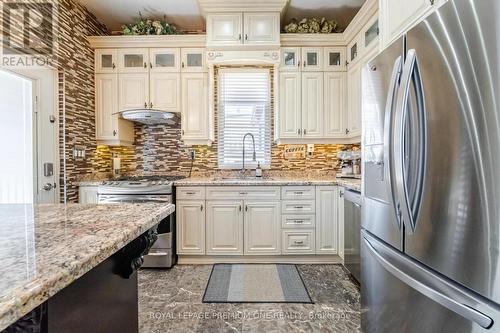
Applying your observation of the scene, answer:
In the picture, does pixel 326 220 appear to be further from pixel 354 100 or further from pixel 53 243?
pixel 53 243

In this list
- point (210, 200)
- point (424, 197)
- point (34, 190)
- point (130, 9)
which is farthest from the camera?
point (130, 9)

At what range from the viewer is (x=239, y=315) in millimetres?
2080

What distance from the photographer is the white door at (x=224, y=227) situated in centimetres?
300

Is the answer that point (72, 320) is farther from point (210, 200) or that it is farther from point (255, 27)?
point (255, 27)

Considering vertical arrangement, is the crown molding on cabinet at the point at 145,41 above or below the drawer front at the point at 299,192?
above

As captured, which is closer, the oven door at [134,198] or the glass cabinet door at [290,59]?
the oven door at [134,198]

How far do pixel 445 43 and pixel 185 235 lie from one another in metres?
2.74

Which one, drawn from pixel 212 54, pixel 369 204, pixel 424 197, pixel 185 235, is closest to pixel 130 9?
pixel 212 54

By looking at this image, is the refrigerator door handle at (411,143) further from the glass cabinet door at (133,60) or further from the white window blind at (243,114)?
the glass cabinet door at (133,60)

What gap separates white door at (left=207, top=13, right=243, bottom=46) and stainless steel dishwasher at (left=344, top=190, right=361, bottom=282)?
2095 millimetres

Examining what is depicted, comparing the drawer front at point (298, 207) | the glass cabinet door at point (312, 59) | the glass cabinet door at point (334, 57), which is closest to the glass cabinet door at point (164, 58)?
the glass cabinet door at point (312, 59)

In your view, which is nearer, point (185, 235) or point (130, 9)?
point (185, 235)

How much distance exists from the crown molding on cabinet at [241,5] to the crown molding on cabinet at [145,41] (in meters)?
0.35

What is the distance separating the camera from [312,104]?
3.31 m
